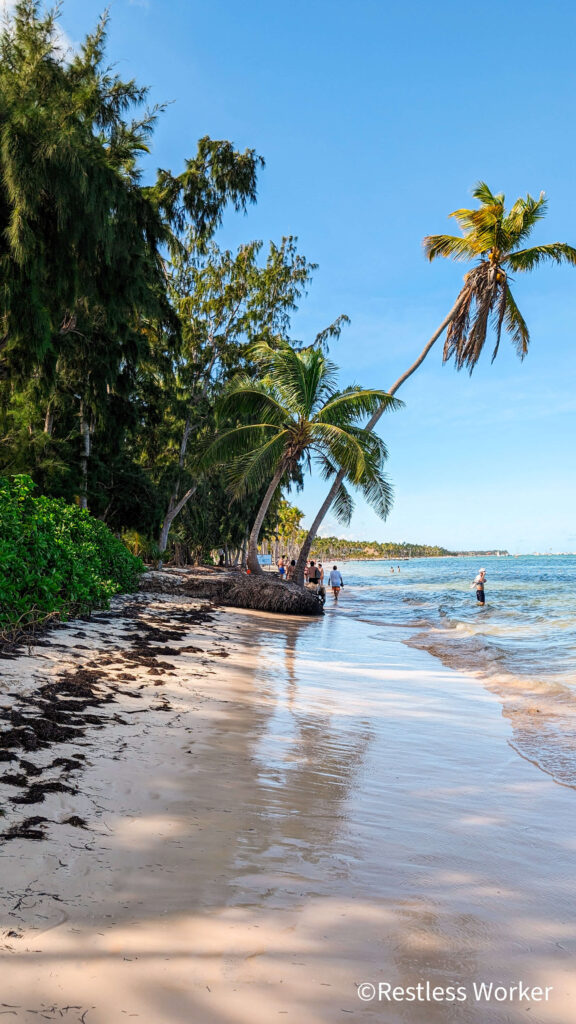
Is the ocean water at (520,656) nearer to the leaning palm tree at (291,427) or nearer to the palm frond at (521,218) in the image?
the leaning palm tree at (291,427)

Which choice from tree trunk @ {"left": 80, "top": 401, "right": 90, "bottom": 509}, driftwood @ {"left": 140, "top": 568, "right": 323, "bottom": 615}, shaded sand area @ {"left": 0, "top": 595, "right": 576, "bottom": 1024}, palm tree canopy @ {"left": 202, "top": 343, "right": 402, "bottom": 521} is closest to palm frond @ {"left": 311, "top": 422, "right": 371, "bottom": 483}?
palm tree canopy @ {"left": 202, "top": 343, "right": 402, "bottom": 521}

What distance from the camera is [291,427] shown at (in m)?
17.6

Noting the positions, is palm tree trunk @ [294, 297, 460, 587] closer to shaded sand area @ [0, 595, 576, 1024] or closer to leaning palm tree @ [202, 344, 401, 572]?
leaning palm tree @ [202, 344, 401, 572]

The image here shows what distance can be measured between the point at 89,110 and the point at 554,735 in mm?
14172

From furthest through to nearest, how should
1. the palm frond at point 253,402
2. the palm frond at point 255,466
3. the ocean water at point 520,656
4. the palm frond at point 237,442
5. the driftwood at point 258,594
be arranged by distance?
1. the palm frond at point 237,442
2. the palm frond at point 253,402
3. the palm frond at point 255,466
4. the driftwood at point 258,594
5. the ocean water at point 520,656

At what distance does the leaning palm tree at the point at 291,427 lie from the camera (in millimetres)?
17031

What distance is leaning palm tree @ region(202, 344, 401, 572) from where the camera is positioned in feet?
55.9

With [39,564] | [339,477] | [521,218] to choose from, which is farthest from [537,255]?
[39,564]

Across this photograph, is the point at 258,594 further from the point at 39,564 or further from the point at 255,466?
the point at 39,564

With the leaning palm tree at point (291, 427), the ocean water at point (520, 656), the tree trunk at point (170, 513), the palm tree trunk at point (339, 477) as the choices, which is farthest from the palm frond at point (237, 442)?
the ocean water at point (520, 656)

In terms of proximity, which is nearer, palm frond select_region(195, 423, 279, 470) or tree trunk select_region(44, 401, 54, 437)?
tree trunk select_region(44, 401, 54, 437)

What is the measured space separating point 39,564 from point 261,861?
14.9 feet

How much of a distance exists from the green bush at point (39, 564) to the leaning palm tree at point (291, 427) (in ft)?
29.8

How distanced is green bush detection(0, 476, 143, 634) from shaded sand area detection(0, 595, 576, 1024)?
898mm
